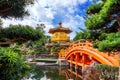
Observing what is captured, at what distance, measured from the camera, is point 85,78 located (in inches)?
495

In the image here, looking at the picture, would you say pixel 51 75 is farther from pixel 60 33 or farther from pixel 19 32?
pixel 60 33

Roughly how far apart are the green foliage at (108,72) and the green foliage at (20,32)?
684 cm

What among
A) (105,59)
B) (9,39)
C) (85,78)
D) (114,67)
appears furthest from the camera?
(105,59)

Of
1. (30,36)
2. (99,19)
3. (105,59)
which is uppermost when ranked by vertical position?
(99,19)

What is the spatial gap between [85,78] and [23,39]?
7233mm

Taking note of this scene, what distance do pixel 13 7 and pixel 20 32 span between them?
2.00 feet

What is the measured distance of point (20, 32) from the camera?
573 centimetres

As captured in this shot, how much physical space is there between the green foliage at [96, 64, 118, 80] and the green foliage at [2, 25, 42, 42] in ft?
22.4

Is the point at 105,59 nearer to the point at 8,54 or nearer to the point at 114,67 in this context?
the point at 114,67

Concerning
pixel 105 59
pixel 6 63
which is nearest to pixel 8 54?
pixel 6 63

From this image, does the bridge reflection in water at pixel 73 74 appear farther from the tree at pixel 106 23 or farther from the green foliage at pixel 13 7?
the green foliage at pixel 13 7

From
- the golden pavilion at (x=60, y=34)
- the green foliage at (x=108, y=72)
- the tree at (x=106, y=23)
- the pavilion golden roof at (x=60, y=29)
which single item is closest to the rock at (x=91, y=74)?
the green foliage at (x=108, y=72)

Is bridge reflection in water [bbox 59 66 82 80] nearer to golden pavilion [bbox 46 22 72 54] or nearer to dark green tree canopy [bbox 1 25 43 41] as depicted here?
dark green tree canopy [bbox 1 25 43 41]

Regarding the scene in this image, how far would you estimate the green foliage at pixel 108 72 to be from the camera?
38.4 feet
